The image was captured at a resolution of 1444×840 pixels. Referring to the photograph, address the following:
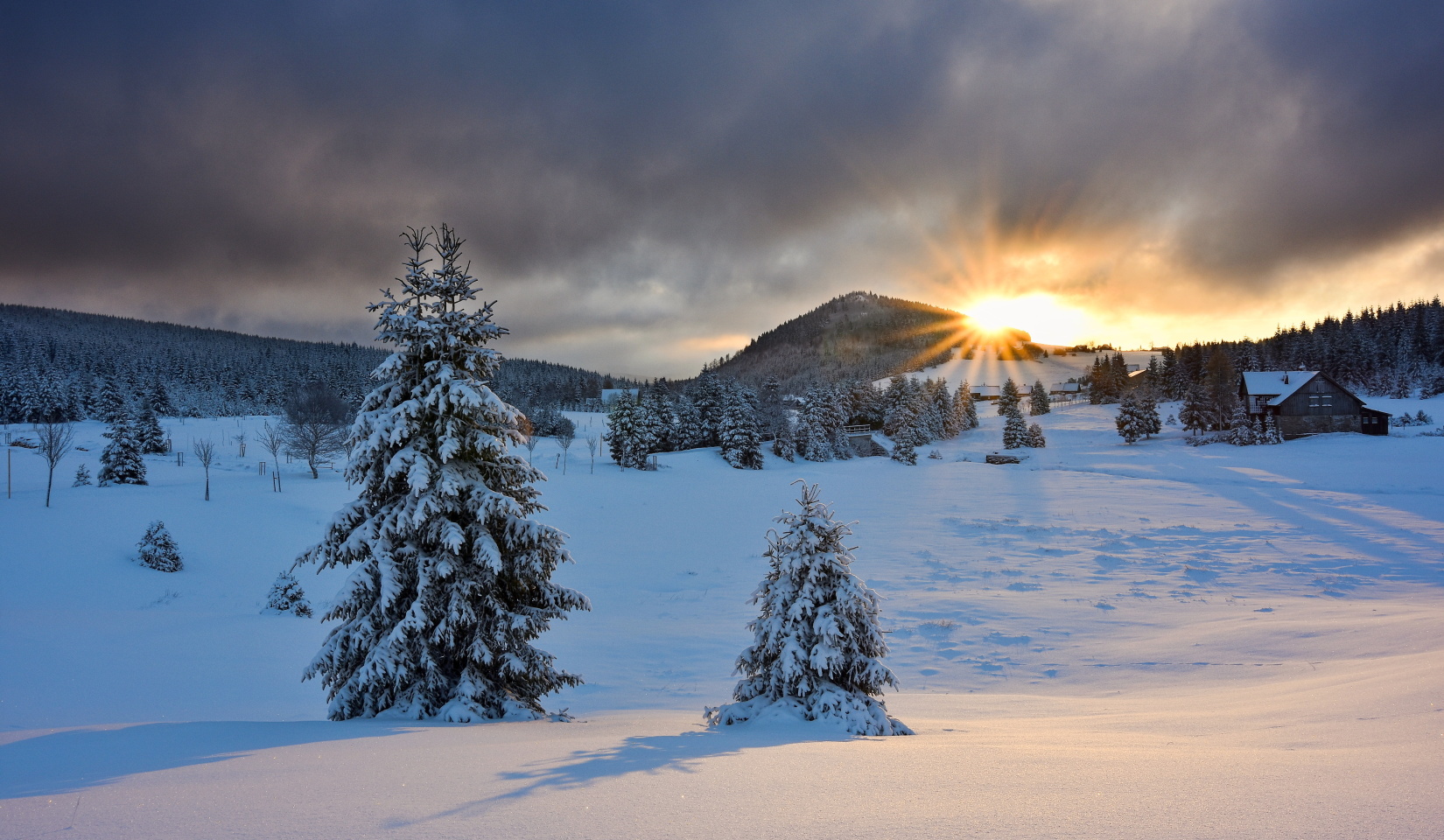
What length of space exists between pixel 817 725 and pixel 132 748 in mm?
7408

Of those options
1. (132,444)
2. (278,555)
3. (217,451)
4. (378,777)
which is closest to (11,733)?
(378,777)

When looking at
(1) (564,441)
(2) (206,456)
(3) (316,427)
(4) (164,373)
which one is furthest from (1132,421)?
(4) (164,373)

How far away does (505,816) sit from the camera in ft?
11.9

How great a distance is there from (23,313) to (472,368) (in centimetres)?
27634


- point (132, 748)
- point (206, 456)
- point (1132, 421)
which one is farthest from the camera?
point (1132, 421)

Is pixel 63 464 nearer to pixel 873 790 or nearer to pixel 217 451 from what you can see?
pixel 217 451

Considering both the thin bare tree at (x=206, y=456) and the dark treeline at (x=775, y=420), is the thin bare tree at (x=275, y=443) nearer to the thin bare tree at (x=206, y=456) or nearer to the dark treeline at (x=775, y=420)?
the thin bare tree at (x=206, y=456)

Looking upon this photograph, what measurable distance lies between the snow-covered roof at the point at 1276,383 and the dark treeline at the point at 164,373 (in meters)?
82.4

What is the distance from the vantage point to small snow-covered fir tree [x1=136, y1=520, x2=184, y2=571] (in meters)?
24.0

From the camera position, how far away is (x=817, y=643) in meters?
7.73

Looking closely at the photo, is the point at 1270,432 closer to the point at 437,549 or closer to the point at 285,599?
the point at 437,549

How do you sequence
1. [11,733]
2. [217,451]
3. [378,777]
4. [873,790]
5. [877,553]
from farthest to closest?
[217,451] < [877,553] < [11,733] < [378,777] < [873,790]

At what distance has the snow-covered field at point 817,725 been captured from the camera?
3701mm

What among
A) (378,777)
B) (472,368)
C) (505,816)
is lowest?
(378,777)
